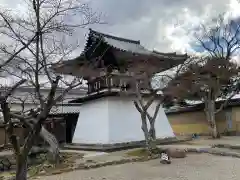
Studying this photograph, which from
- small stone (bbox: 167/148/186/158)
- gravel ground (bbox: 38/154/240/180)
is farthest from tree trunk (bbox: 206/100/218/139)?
gravel ground (bbox: 38/154/240/180)

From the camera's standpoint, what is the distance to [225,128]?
25031 millimetres

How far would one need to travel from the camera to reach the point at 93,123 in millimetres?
18734

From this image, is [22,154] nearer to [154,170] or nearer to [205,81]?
[154,170]

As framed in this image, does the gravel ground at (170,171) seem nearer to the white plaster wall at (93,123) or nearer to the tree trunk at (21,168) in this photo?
the tree trunk at (21,168)

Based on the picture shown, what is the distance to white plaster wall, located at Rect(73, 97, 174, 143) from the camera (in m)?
17.4

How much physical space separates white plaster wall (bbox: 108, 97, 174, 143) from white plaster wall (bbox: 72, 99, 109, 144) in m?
0.38

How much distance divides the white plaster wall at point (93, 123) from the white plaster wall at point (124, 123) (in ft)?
1.25

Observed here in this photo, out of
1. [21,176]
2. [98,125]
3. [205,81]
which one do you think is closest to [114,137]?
[98,125]

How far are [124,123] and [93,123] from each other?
221 centimetres

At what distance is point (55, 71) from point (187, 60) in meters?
A: 14.2

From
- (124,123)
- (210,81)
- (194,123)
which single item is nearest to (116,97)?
(124,123)

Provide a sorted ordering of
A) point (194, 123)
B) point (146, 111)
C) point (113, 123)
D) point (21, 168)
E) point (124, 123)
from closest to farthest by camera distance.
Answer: point (21, 168)
point (146, 111)
point (113, 123)
point (124, 123)
point (194, 123)

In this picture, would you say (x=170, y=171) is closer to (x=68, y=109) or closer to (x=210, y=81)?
(x=210, y=81)

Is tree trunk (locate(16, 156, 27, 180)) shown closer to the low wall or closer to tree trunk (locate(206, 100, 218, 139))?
tree trunk (locate(206, 100, 218, 139))
